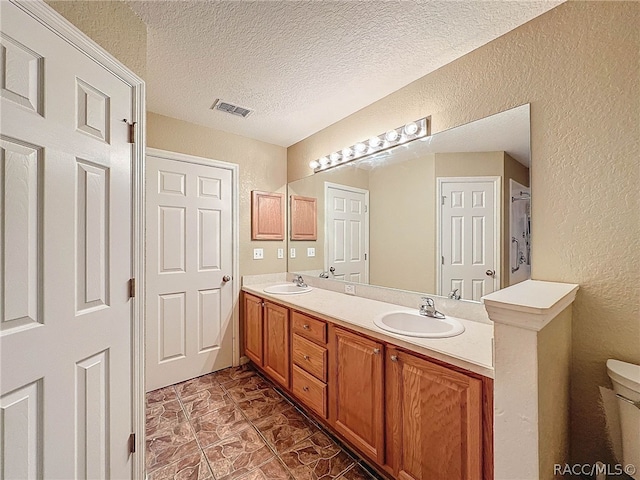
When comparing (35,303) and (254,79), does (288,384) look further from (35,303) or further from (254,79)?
(254,79)

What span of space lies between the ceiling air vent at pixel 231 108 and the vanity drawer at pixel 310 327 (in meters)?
1.71

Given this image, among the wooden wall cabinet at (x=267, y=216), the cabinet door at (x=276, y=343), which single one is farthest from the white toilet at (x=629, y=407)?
the wooden wall cabinet at (x=267, y=216)

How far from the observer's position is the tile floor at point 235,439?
1442 mm

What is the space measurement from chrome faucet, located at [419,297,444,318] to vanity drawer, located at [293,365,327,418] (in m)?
0.78

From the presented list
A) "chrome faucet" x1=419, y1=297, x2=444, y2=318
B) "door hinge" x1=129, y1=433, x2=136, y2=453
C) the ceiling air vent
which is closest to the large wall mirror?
"chrome faucet" x1=419, y1=297, x2=444, y2=318

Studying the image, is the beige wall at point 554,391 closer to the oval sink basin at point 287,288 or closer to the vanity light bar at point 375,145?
the vanity light bar at point 375,145

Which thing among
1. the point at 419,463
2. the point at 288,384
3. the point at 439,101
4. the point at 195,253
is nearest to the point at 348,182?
the point at 439,101

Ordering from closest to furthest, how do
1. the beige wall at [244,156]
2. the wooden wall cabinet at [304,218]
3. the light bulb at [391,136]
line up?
the light bulb at [391,136] → the beige wall at [244,156] → the wooden wall cabinet at [304,218]

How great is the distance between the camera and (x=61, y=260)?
96 centimetres

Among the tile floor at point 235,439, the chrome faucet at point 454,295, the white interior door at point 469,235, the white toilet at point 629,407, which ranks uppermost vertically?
the white interior door at point 469,235

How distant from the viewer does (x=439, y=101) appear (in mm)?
1662

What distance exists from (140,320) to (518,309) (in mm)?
1597

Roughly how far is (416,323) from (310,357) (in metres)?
0.73

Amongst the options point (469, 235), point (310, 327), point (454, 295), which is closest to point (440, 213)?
point (469, 235)
